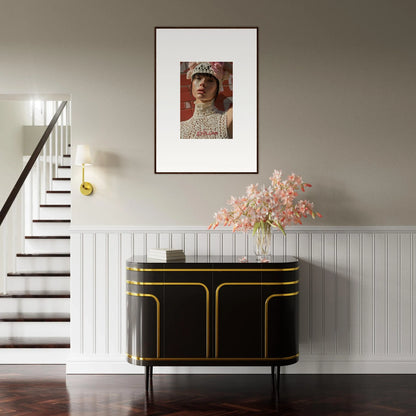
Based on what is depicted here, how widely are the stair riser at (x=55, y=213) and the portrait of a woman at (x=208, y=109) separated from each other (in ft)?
7.24

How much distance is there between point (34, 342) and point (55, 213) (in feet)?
6.18

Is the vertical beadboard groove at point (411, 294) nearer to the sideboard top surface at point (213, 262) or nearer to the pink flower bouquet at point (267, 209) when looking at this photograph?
the pink flower bouquet at point (267, 209)

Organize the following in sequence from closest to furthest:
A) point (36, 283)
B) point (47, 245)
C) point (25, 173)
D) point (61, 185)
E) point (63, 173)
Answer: point (36, 283) → point (47, 245) → point (25, 173) → point (61, 185) → point (63, 173)

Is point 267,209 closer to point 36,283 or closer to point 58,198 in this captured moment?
point 36,283

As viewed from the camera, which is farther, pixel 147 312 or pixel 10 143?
pixel 10 143

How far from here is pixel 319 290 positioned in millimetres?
4551

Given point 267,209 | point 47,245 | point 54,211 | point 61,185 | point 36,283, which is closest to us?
point 267,209

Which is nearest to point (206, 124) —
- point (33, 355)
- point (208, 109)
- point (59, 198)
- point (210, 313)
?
point (208, 109)

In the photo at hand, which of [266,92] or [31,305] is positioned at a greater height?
[266,92]

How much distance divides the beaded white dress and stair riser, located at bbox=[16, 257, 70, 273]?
1828 mm

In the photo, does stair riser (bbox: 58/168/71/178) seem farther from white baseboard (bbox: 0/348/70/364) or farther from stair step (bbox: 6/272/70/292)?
white baseboard (bbox: 0/348/70/364)

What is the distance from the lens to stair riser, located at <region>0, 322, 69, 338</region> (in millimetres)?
4805

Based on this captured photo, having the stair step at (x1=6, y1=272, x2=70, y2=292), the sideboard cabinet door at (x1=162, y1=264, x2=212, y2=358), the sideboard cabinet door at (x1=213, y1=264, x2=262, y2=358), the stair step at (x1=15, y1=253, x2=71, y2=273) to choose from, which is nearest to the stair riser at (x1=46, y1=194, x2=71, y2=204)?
the stair step at (x1=15, y1=253, x2=71, y2=273)

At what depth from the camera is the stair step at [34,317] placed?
15.6 feet
